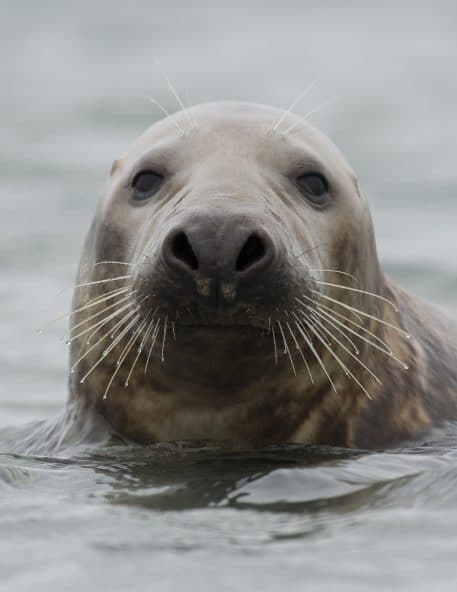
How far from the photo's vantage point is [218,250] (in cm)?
604

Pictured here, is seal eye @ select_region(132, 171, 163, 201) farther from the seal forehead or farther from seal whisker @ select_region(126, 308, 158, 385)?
seal whisker @ select_region(126, 308, 158, 385)

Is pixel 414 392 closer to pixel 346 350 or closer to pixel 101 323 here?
pixel 346 350

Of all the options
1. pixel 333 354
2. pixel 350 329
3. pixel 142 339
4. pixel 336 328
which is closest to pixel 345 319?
pixel 350 329

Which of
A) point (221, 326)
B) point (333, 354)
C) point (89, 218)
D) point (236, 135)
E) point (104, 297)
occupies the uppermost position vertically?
point (89, 218)

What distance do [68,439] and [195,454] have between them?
73 cm

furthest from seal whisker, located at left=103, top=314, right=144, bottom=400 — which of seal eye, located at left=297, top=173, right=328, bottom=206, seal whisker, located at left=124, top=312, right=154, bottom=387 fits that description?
seal eye, located at left=297, top=173, right=328, bottom=206

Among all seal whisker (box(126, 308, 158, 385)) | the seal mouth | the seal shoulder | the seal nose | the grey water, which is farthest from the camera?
the seal shoulder

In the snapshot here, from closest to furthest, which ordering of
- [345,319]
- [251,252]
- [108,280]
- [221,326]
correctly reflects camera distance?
[251,252], [221,326], [108,280], [345,319]

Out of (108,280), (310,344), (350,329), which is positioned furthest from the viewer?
(350,329)

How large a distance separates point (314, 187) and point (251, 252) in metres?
1.17

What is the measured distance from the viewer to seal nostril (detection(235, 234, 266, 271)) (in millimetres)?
6117

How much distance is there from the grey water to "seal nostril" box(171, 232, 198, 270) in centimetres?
83

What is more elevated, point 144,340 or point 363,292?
point 363,292

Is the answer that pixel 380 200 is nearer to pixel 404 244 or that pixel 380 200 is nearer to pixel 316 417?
pixel 404 244
